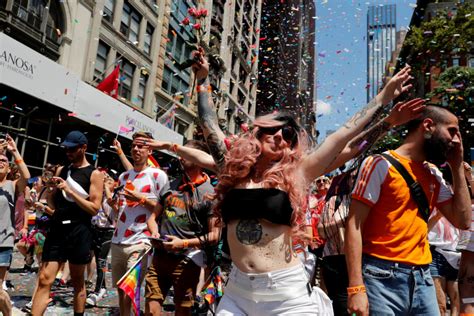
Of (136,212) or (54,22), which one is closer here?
(136,212)

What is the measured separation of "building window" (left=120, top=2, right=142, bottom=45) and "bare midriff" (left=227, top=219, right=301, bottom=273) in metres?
19.2

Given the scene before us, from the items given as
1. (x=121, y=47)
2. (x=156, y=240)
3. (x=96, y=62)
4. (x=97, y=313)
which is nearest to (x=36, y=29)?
(x=96, y=62)

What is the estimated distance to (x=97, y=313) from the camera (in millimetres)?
5770

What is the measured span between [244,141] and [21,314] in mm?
4409

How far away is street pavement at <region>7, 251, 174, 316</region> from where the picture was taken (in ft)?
18.6

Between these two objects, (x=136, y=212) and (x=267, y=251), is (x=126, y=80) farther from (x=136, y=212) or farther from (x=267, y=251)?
(x=267, y=251)

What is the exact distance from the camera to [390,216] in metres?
2.46

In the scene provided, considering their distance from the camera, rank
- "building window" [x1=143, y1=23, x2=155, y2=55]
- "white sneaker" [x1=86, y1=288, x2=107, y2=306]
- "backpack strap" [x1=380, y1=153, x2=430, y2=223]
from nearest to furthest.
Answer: "backpack strap" [x1=380, y1=153, x2=430, y2=223] → "white sneaker" [x1=86, y1=288, x2=107, y2=306] → "building window" [x1=143, y1=23, x2=155, y2=55]

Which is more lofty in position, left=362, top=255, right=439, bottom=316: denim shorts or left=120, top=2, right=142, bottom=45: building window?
left=120, top=2, right=142, bottom=45: building window

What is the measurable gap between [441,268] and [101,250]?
17.3 ft

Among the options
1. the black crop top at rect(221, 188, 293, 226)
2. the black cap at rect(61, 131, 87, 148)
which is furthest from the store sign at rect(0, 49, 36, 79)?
the black crop top at rect(221, 188, 293, 226)

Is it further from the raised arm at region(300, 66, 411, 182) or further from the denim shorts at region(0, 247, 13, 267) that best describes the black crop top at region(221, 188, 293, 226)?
the denim shorts at region(0, 247, 13, 267)

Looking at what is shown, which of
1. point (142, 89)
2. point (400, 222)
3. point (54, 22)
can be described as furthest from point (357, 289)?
point (142, 89)

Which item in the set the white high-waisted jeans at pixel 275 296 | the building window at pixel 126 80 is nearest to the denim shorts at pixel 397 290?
the white high-waisted jeans at pixel 275 296
